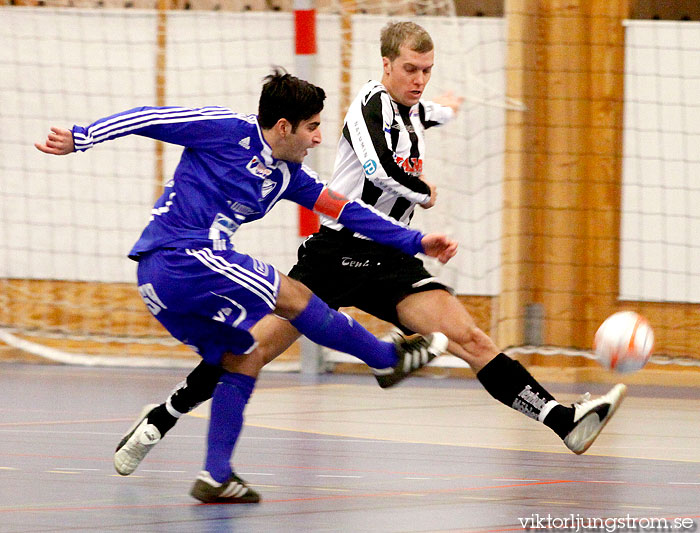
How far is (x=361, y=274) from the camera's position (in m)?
5.38

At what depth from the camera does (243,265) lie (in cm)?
429

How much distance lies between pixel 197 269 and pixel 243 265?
15 centimetres

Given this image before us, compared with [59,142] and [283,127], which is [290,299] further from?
[59,142]

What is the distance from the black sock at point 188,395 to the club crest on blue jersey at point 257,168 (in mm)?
780

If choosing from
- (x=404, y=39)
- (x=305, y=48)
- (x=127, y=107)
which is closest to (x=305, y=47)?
(x=305, y=48)

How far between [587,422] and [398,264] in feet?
3.39

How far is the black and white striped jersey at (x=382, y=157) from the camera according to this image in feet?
17.6

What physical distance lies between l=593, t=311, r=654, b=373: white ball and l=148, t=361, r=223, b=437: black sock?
68.5 inches

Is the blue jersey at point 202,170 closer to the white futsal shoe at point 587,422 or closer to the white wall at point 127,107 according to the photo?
the white futsal shoe at point 587,422

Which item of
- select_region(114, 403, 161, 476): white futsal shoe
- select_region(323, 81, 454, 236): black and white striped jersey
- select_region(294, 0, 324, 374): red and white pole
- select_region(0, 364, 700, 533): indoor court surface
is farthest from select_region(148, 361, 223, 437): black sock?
select_region(294, 0, 324, 374): red and white pole

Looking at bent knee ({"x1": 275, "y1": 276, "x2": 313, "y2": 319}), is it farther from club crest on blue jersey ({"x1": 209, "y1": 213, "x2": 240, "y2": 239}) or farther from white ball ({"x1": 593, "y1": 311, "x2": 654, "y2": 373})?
white ball ({"x1": 593, "y1": 311, "x2": 654, "y2": 373})

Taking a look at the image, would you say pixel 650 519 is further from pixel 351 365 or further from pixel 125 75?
pixel 125 75

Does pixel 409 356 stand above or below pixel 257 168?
below

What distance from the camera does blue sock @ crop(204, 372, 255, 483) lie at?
428 cm
